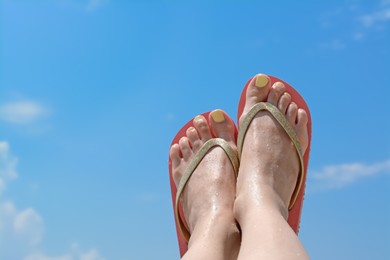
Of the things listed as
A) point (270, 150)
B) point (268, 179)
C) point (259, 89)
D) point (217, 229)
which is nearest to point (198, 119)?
point (259, 89)

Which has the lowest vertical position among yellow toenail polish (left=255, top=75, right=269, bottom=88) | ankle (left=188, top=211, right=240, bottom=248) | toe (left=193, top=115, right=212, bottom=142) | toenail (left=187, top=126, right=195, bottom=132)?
ankle (left=188, top=211, right=240, bottom=248)

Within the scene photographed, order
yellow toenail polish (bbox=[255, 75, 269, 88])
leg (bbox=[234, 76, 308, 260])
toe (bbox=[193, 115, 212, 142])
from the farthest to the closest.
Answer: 1. toe (bbox=[193, 115, 212, 142])
2. yellow toenail polish (bbox=[255, 75, 269, 88])
3. leg (bbox=[234, 76, 308, 260])

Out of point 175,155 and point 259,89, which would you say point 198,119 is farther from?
point 259,89

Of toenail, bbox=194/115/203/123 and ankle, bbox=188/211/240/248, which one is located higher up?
toenail, bbox=194/115/203/123

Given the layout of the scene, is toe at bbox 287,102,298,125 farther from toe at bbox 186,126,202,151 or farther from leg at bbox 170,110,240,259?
toe at bbox 186,126,202,151

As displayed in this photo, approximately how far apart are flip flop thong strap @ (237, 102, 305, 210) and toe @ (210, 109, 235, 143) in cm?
9

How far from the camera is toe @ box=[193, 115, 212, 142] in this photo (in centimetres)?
232

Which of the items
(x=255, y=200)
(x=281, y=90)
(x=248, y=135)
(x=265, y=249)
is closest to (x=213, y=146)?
(x=248, y=135)

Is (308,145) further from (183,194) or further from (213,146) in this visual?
(183,194)

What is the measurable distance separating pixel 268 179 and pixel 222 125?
422 mm

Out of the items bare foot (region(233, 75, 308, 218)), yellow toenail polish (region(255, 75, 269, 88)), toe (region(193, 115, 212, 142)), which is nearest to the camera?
bare foot (region(233, 75, 308, 218))

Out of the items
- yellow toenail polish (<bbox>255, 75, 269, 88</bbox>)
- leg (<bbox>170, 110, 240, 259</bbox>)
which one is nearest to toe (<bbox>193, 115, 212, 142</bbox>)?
leg (<bbox>170, 110, 240, 259</bbox>)

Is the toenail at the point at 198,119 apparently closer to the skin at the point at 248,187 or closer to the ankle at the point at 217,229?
the skin at the point at 248,187

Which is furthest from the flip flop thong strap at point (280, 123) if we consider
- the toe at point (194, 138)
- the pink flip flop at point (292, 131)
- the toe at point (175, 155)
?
the toe at point (175, 155)
